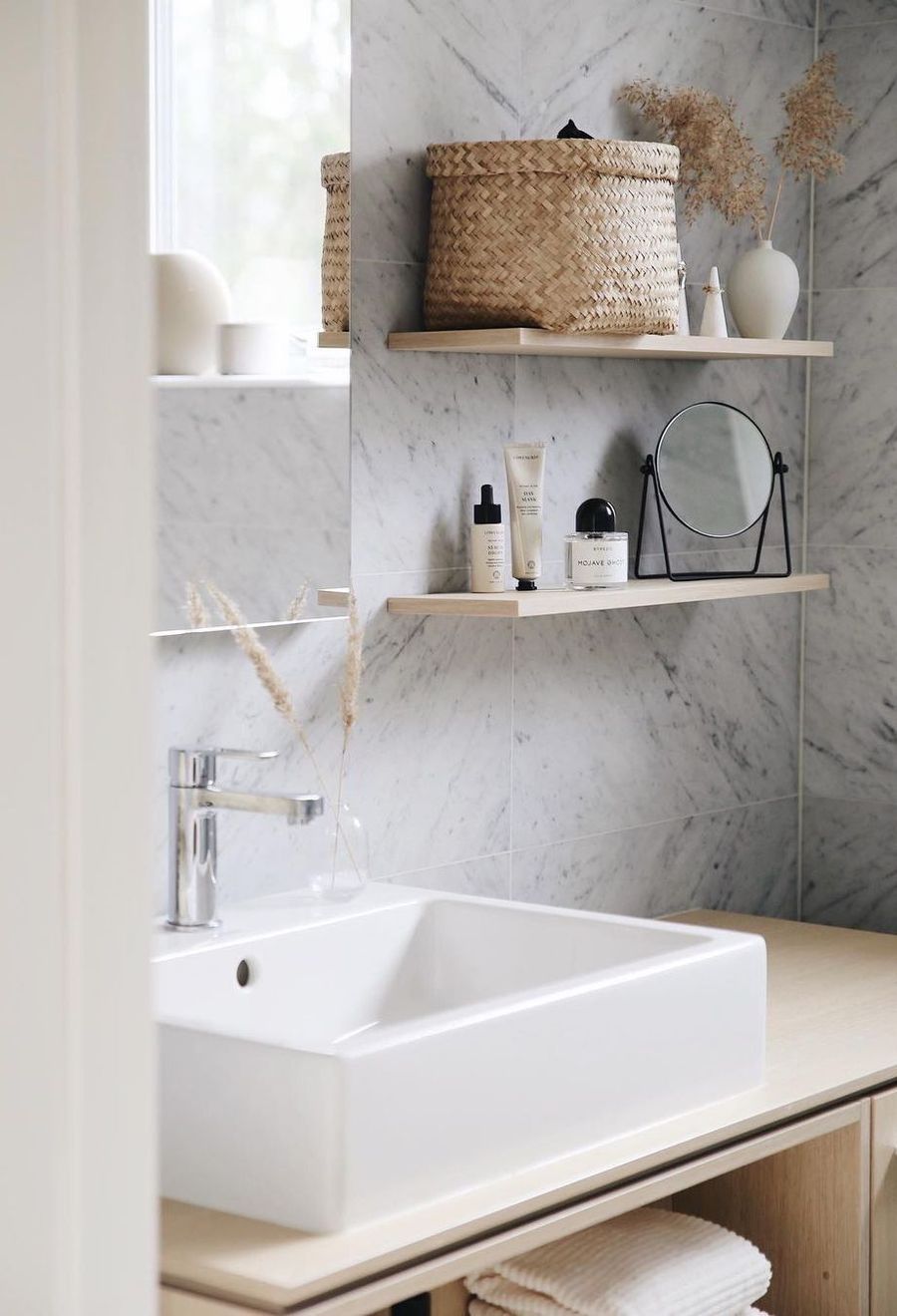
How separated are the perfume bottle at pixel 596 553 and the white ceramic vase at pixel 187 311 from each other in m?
0.61

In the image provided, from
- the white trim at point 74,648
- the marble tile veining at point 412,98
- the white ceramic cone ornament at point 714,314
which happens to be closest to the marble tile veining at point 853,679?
the white ceramic cone ornament at point 714,314

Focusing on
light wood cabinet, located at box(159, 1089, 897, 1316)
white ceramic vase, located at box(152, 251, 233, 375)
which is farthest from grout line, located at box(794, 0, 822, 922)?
white ceramic vase, located at box(152, 251, 233, 375)

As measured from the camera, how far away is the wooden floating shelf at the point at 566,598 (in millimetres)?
2168

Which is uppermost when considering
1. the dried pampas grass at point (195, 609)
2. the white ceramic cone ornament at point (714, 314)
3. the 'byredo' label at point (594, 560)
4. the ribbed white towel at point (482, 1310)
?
the white ceramic cone ornament at point (714, 314)

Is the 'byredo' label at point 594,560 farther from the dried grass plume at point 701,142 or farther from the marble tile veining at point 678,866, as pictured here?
the dried grass plume at point 701,142

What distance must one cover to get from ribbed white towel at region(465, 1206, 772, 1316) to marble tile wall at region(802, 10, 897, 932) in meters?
1.24

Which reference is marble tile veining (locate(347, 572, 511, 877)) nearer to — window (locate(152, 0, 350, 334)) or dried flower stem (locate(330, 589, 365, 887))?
dried flower stem (locate(330, 589, 365, 887))

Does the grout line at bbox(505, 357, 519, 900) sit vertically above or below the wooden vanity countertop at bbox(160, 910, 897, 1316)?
above

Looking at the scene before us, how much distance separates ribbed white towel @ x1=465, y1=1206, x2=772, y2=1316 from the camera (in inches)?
68.6

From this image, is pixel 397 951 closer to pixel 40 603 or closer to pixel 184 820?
pixel 184 820

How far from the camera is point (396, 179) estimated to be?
221cm

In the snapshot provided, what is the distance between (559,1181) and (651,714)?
119 centimetres

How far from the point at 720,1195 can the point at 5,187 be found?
4.77 ft

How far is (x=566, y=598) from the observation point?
2.22 meters
